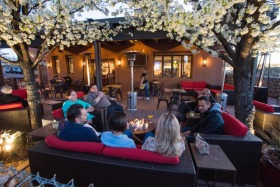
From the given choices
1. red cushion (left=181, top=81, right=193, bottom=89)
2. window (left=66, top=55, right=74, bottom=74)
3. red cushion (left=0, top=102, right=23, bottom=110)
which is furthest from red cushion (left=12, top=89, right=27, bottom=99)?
red cushion (left=181, top=81, right=193, bottom=89)

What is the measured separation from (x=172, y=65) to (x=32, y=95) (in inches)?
292

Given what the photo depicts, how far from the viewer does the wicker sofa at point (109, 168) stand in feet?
4.62

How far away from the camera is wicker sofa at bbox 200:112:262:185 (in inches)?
78.5

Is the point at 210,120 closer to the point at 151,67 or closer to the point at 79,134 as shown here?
the point at 79,134

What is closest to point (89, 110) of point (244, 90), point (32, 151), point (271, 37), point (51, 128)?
point (51, 128)

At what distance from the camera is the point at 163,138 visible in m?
1.51

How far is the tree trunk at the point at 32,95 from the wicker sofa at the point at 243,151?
357 centimetres

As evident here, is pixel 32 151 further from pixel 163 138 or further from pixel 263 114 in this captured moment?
pixel 263 114

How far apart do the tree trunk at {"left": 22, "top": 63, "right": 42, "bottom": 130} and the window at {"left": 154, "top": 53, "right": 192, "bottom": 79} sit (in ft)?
22.6

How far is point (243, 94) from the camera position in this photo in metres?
2.70

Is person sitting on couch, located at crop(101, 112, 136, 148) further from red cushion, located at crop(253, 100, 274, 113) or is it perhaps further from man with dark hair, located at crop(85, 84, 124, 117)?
red cushion, located at crop(253, 100, 274, 113)

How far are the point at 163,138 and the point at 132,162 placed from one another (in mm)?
386

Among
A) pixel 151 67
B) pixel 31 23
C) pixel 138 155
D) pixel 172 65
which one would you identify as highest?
pixel 31 23

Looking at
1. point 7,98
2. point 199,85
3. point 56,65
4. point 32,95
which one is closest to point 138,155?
point 32,95
